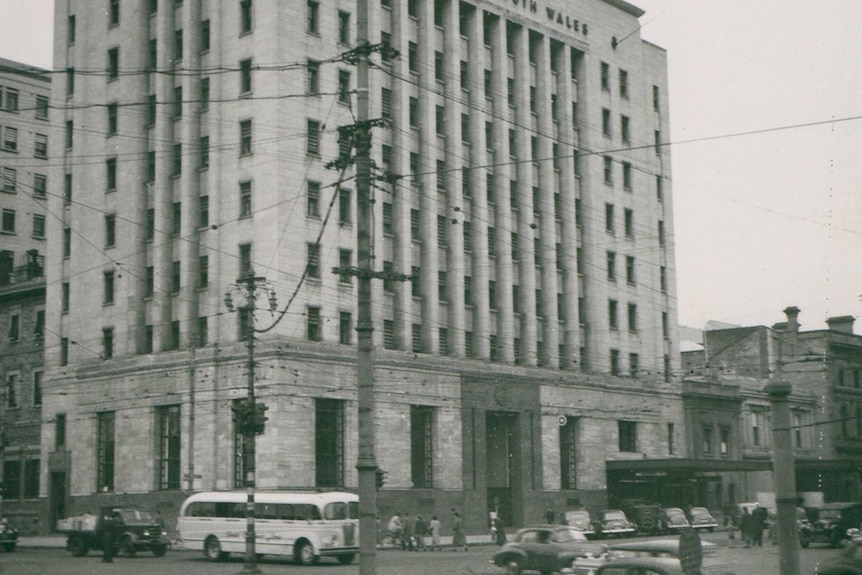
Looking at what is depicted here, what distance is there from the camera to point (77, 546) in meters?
41.3

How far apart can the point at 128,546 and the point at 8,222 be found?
46.3m

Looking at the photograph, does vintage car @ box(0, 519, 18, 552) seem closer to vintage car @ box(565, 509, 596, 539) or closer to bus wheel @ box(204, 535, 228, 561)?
bus wheel @ box(204, 535, 228, 561)

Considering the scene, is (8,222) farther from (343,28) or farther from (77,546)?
(77,546)

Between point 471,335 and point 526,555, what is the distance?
3031 cm

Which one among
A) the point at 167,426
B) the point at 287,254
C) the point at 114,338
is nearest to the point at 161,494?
the point at 167,426

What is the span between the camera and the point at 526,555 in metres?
30.2

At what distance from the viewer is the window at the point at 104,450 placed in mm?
57594

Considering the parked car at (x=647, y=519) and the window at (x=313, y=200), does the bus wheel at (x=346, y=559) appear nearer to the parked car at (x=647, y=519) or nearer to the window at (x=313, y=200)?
the window at (x=313, y=200)

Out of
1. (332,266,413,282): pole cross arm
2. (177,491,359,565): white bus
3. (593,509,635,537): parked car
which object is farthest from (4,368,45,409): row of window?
(332,266,413,282): pole cross arm

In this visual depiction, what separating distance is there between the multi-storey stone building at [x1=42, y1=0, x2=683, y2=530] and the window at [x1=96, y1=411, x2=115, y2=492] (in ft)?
0.49

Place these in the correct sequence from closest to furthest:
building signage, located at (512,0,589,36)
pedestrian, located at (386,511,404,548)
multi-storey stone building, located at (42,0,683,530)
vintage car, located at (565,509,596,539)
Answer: pedestrian, located at (386,511,404,548)
vintage car, located at (565,509,596,539)
multi-storey stone building, located at (42,0,683,530)
building signage, located at (512,0,589,36)

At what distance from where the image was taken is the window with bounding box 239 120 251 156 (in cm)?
5309

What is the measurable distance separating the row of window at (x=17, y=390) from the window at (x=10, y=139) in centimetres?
1887

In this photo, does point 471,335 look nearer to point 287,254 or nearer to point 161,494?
point 287,254
